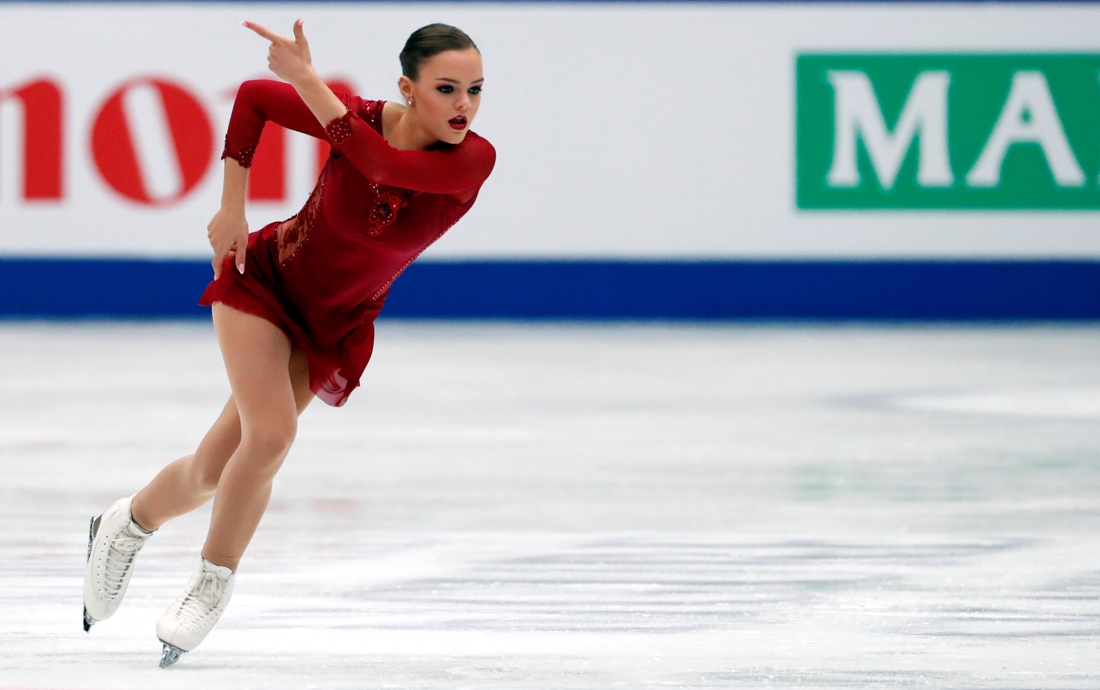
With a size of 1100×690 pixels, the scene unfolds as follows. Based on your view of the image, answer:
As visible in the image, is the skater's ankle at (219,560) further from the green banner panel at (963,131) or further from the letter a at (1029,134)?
the letter a at (1029,134)

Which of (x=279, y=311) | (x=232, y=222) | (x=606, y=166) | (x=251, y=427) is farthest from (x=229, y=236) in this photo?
(x=606, y=166)

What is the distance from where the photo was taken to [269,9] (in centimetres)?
878

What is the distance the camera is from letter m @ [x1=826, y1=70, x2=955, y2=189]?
27.9ft

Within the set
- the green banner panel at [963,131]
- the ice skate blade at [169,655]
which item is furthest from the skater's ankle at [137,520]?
the green banner panel at [963,131]

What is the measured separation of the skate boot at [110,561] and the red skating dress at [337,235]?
38cm

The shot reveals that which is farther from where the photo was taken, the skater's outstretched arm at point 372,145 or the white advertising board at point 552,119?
the white advertising board at point 552,119

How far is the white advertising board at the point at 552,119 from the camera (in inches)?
339

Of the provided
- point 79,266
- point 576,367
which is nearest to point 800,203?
point 576,367

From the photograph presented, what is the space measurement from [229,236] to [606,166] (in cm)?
637

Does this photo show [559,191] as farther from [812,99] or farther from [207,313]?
[207,313]

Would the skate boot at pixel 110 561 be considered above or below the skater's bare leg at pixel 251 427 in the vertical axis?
below

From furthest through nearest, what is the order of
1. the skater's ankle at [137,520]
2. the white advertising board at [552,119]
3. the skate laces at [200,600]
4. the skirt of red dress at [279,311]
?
the white advertising board at [552,119] < the skater's ankle at [137,520] < the skirt of red dress at [279,311] < the skate laces at [200,600]

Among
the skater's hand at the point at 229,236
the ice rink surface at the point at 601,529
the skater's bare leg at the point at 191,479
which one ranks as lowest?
the ice rink surface at the point at 601,529

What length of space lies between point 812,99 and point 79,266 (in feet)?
13.4
